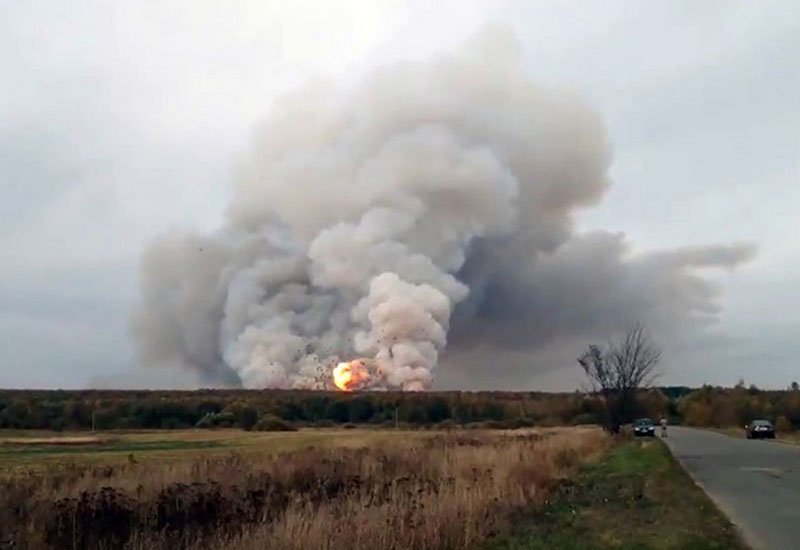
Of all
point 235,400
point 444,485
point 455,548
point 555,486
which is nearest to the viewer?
point 455,548

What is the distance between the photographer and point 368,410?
340 feet

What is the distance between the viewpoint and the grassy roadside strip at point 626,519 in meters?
11.9

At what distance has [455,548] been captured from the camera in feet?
37.1

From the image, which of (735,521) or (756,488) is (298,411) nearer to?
(756,488)

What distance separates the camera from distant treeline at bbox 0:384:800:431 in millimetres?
90062

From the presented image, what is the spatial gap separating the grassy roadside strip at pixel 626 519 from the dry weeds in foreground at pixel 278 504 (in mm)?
579

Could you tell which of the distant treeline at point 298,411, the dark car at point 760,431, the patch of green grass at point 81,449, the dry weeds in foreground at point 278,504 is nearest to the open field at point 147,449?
the patch of green grass at point 81,449

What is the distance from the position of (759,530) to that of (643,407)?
8234 centimetres

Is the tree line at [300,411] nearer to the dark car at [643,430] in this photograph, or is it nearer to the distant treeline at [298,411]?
the distant treeline at [298,411]

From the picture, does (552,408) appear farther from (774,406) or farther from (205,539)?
(205,539)

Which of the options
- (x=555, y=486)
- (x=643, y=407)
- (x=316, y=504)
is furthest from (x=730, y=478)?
(x=643, y=407)

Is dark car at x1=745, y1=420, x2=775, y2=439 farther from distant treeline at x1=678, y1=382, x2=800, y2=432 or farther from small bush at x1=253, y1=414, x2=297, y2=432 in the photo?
small bush at x1=253, y1=414, x2=297, y2=432

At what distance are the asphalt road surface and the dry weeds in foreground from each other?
3.40 meters

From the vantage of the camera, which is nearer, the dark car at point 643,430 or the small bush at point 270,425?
the dark car at point 643,430
